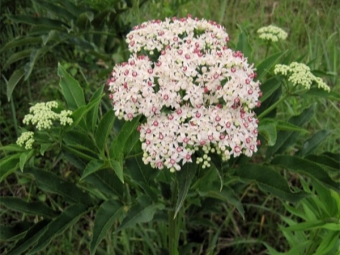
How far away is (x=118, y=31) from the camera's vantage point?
249 centimetres

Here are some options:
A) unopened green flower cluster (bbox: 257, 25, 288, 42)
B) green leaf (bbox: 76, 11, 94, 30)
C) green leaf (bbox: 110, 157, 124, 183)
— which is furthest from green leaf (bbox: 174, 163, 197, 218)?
unopened green flower cluster (bbox: 257, 25, 288, 42)

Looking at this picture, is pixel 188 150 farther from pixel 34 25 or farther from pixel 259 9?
pixel 259 9

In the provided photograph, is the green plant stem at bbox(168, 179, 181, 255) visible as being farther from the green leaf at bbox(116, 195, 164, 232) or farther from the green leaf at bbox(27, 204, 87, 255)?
the green leaf at bbox(27, 204, 87, 255)

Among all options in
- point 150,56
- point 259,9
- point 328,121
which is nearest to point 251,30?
point 259,9

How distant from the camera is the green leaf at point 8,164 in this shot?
1522 mm

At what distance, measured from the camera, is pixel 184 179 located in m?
1.50

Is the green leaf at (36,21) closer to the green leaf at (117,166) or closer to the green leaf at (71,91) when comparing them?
the green leaf at (71,91)

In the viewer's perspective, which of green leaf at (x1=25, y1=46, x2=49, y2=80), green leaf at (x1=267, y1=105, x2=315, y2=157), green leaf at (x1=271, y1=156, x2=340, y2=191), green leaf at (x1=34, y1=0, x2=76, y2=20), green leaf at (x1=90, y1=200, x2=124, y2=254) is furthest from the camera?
green leaf at (x1=34, y1=0, x2=76, y2=20)

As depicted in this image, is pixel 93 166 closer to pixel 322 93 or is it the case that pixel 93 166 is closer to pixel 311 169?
pixel 311 169

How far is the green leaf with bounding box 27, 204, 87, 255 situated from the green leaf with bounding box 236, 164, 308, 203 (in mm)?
592

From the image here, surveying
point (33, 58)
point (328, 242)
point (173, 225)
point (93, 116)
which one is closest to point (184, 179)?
point (93, 116)

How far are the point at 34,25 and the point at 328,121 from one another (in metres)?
1.74

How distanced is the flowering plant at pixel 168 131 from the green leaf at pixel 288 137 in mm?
11

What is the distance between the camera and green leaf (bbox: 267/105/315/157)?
1.92 meters
